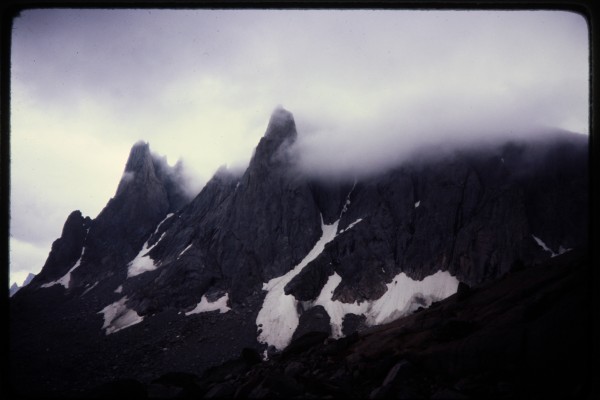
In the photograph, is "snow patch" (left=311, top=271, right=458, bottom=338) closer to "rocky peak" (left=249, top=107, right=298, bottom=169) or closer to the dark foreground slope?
"rocky peak" (left=249, top=107, right=298, bottom=169)

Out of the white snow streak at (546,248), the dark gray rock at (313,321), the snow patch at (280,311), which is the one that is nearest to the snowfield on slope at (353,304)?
the snow patch at (280,311)

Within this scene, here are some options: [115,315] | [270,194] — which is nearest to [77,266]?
[115,315]

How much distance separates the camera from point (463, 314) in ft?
25.8

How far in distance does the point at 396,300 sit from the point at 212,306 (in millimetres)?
27977

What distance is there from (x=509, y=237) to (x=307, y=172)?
34003 mm

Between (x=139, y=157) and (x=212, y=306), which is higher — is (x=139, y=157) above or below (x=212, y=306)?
above

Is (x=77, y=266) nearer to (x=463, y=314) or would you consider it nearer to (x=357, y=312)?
(x=357, y=312)

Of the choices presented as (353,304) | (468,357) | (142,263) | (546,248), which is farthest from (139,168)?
(468,357)

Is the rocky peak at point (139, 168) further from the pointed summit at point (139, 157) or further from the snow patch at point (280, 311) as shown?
the snow patch at point (280, 311)

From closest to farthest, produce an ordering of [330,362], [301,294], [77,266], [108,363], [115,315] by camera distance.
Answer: [330,362] → [108,363] → [301,294] → [115,315] → [77,266]

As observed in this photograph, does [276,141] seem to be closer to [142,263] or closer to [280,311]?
[280,311]

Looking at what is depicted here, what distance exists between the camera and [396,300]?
41406 mm

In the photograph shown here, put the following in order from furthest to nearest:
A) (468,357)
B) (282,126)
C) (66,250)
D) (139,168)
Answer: (139,168)
(66,250)
(282,126)
(468,357)

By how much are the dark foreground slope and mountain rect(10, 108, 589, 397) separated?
25230mm
